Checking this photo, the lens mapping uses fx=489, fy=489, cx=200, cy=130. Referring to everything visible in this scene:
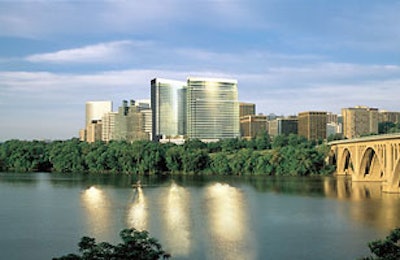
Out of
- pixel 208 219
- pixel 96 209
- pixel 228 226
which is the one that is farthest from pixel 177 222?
pixel 96 209

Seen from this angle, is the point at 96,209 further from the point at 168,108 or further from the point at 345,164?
the point at 168,108

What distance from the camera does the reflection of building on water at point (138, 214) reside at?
31.5 meters

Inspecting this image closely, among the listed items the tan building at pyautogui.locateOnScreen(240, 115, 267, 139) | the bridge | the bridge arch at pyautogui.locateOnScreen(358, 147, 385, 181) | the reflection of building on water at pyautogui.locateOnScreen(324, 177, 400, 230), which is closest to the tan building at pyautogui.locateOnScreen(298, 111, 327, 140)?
the tan building at pyautogui.locateOnScreen(240, 115, 267, 139)

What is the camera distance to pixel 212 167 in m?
86.6

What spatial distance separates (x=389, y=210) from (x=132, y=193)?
2501 centimetres

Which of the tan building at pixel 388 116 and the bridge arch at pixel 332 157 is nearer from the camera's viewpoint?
the bridge arch at pixel 332 157

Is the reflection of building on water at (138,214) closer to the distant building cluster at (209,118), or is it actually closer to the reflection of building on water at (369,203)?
the reflection of building on water at (369,203)

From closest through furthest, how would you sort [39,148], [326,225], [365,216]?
1. [326,225]
2. [365,216]
3. [39,148]

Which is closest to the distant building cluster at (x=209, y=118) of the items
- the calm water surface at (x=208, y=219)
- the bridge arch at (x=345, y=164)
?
the bridge arch at (x=345, y=164)

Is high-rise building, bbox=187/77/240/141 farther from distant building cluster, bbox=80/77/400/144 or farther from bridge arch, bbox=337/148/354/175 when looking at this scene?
bridge arch, bbox=337/148/354/175

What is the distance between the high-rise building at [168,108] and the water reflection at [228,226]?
10534 cm

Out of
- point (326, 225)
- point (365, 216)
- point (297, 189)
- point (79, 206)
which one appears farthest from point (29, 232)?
point (297, 189)

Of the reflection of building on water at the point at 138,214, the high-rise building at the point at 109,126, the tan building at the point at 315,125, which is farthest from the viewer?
the high-rise building at the point at 109,126

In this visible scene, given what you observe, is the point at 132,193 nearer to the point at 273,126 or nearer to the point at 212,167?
the point at 212,167
